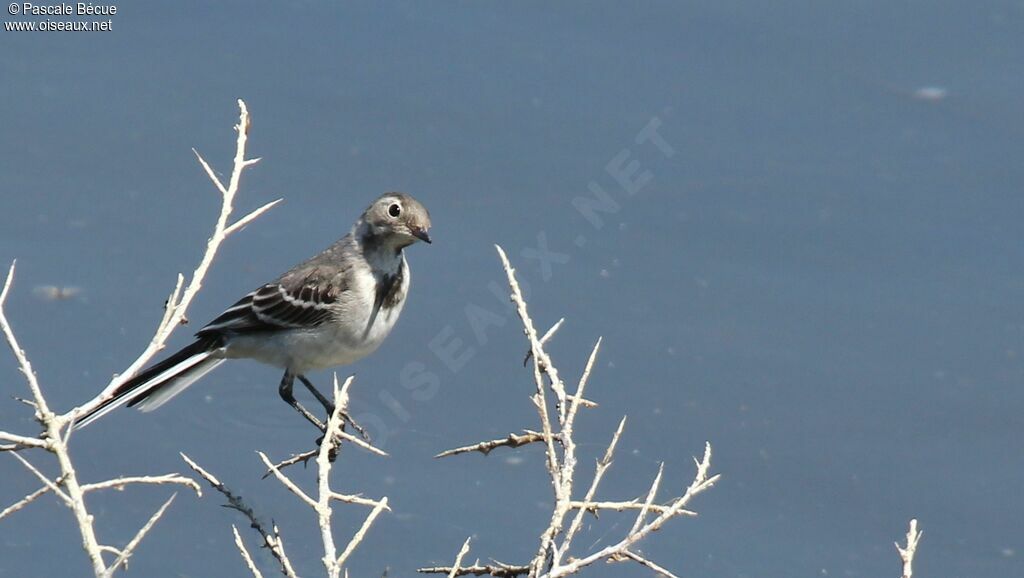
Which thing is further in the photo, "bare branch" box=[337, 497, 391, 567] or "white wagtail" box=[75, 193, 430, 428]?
"white wagtail" box=[75, 193, 430, 428]

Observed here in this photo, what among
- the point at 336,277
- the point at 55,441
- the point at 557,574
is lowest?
the point at 557,574

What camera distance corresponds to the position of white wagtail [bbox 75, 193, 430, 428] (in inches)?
289

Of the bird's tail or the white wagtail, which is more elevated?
the white wagtail

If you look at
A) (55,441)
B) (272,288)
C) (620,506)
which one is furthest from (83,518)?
(272,288)

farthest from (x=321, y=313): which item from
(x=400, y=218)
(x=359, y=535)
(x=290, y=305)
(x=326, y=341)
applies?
(x=359, y=535)

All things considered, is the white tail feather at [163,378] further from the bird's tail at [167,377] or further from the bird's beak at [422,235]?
the bird's beak at [422,235]

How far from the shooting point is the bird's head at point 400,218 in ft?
23.3

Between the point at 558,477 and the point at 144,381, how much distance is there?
3619 mm

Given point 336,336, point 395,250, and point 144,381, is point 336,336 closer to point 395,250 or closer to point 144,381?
point 395,250

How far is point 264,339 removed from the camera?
7.82 metres

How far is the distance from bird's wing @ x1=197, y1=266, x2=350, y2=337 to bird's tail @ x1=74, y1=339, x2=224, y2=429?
126 millimetres

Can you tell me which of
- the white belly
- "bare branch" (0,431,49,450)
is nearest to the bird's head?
the white belly

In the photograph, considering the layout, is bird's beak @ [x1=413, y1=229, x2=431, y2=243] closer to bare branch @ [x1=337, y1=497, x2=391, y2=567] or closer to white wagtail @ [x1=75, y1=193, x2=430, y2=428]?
white wagtail @ [x1=75, y1=193, x2=430, y2=428]

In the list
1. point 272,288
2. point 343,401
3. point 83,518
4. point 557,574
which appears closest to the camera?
point 83,518
